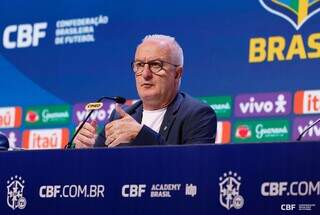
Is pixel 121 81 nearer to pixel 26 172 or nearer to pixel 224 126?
pixel 224 126

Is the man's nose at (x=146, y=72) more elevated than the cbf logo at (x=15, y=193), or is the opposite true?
the man's nose at (x=146, y=72)

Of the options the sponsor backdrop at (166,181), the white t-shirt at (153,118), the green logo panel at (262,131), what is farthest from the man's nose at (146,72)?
the green logo panel at (262,131)

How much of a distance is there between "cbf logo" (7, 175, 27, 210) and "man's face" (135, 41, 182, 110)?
30.3 inches

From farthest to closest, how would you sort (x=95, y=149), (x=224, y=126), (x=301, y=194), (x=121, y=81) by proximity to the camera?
(x=121, y=81)
(x=224, y=126)
(x=95, y=149)
(x=301, y=194)

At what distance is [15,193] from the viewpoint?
250 centimetres

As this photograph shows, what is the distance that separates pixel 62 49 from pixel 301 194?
3.19m

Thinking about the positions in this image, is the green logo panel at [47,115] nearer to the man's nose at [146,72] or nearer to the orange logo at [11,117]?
the orange logo at [11,117]

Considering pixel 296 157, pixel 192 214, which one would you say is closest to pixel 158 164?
pixel 192 214

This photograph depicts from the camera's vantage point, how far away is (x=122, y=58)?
4.93 m

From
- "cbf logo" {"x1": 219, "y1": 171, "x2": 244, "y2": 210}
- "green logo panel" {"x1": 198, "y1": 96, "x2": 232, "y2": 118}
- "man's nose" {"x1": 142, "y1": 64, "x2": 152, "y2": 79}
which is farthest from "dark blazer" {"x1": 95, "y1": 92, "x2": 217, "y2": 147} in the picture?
"green logo panel" {"x1": 198, "y1": 96, "x2": 232, "y2": 118}

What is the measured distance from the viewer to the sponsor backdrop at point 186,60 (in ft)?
14.3

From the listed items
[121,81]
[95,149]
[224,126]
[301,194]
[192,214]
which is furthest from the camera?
[121,81]

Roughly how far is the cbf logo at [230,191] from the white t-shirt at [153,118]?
966mm

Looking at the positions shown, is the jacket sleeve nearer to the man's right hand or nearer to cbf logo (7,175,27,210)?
the man's right hand
